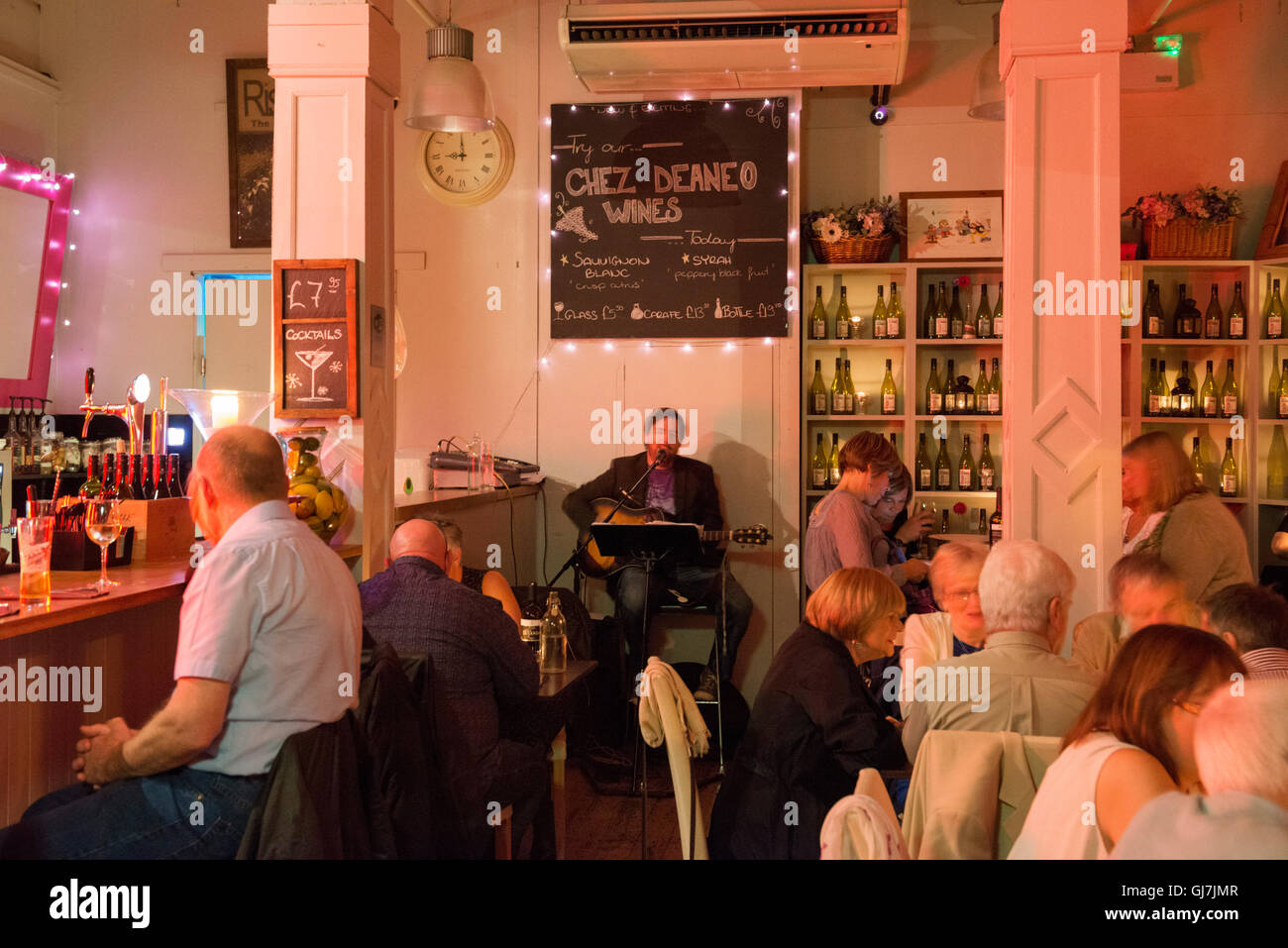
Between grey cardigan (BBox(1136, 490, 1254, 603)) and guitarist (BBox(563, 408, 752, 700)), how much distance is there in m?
2.33

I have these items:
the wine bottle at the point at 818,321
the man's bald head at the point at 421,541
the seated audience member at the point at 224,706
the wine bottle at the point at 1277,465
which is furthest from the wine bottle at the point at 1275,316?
the seated audience member at the point at 224,706

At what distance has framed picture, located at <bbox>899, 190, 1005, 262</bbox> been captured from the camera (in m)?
5.75

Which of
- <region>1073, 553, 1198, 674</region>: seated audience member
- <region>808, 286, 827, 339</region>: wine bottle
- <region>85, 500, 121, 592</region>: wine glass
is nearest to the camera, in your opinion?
<region>85, 500, 121, 592</region>: wine glass

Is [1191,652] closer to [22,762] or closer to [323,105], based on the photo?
[22,762]

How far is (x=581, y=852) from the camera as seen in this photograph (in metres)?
3.83

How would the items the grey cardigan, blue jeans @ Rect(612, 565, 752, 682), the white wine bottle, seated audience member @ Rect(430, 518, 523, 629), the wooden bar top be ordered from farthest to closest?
1. the white wine bottle
2. blue jeans @ Rect(612, 565, 752, 682)
3. seated audience member @ Rect(430, 518, 523, 629)
4. the grey cardigan
5. the wooden bar top

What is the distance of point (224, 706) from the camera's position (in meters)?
2.05

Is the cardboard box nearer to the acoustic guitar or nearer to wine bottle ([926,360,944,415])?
the acoustic guitar

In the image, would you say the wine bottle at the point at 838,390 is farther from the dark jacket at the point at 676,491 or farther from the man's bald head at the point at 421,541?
the man's bald head at the point at 421,541

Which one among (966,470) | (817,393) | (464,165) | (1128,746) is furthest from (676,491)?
(1128,746)

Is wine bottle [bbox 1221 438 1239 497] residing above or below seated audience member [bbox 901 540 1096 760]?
above

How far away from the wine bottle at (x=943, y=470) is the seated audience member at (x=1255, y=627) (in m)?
→ 3.24

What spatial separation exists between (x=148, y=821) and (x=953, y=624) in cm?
218

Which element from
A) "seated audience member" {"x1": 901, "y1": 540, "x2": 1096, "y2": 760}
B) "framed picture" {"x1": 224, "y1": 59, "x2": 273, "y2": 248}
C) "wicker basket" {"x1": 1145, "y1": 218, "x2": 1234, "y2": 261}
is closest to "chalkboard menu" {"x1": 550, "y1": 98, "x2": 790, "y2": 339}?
"framed picture" {"x1": 224, "y1": 59, "x2": 273, "y2": 248}
